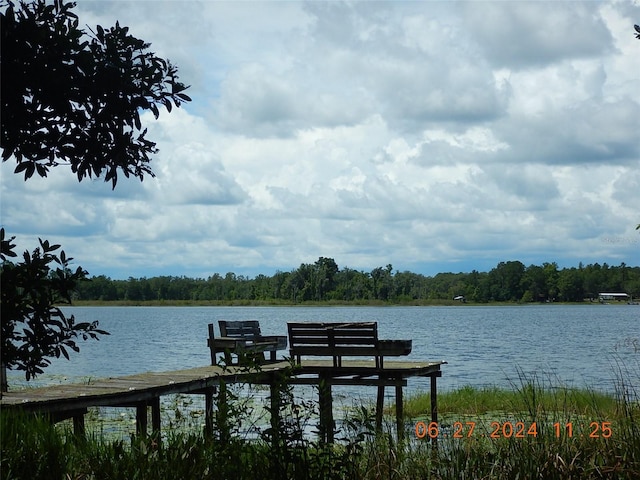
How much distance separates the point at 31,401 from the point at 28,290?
174 inches

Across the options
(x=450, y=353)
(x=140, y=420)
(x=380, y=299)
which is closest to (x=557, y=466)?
(x=140, y=420)

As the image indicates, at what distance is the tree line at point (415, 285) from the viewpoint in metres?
109

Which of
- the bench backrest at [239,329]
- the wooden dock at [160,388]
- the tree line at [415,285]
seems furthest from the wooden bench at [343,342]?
the tree line at [415,285]

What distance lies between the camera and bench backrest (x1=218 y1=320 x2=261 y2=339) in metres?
14.7

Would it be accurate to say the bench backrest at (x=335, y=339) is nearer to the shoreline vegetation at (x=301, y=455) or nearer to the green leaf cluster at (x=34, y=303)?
the shoreline vegetation at (x=301, y=455)

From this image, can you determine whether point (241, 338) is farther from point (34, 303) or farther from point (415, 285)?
point (415, 285)

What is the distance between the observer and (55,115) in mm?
5344

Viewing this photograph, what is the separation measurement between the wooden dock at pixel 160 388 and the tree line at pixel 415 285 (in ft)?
298

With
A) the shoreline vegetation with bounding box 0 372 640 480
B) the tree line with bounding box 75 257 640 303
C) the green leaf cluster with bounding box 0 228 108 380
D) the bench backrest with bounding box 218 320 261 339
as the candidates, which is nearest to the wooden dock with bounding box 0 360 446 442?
the shoreline vegetation with bounding box 0 372 640 480

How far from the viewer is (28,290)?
16.5 ft

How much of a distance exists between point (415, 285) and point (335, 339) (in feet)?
363

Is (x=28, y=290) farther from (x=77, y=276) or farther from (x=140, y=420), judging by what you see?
(x=140, y=420)

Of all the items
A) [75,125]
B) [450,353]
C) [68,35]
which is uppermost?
[68,35]

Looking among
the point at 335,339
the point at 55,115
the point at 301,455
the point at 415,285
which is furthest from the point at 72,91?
the point at 415,285
